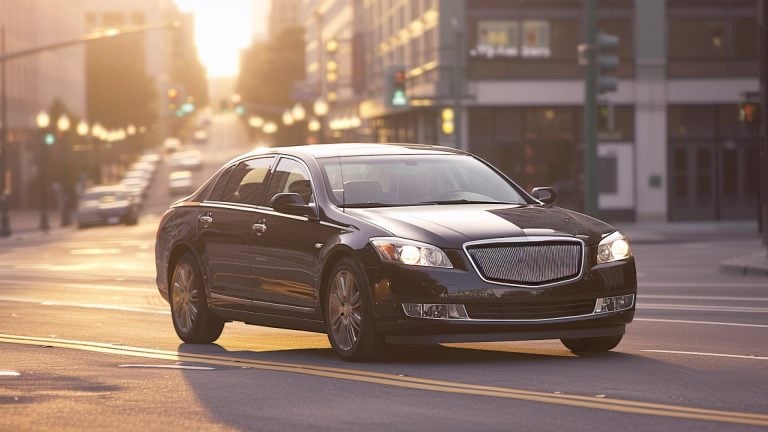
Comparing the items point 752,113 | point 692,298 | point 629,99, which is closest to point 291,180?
point 692,298

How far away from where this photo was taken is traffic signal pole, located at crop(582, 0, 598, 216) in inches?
1358

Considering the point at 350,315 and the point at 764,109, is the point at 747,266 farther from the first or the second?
the point at 350,315

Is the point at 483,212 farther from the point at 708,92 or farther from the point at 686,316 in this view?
the point at 708,92

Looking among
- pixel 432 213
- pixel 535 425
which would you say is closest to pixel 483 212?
pixel 432 213

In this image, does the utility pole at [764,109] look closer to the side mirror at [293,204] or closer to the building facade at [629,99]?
the side mirror at [293,204]

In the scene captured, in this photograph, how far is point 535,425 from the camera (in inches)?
326

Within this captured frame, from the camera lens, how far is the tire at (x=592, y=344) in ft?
38.7

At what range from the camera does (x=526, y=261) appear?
11.2 meters

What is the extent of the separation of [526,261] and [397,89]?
3540 centimetres

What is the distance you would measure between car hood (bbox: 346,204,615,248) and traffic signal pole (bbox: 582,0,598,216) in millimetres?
22799

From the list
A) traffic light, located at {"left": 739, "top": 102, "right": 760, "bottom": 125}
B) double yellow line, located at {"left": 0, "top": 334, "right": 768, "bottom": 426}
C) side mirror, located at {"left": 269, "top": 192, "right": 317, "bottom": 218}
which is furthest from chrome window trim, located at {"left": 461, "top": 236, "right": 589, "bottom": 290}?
traffic light, located at {"left": 739, "top": 102, "right": 760, "bottom": 125}

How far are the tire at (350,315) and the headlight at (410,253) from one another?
9.9 inches

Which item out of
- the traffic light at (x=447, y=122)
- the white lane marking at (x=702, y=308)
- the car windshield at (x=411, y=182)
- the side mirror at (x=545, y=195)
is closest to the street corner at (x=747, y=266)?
the white lane marking at (x=702, y=308)

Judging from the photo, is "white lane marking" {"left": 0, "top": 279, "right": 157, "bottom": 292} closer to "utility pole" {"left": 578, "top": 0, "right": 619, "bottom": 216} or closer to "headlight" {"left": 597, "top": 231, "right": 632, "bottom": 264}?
"headlight" {"left": 597, "top": 231, "right": 632, "bottom": 264}
